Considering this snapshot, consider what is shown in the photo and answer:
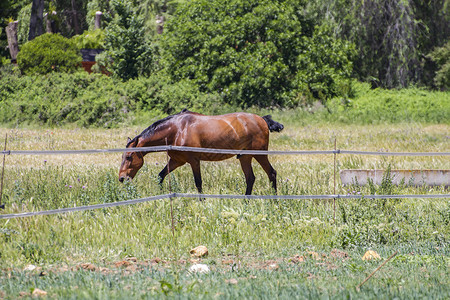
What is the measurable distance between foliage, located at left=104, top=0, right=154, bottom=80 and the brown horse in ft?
65.2

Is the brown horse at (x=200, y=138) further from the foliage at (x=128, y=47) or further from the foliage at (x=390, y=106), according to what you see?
A: the foliage at (x=128, y=47)

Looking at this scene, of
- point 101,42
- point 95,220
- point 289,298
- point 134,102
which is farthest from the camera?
point 101,42

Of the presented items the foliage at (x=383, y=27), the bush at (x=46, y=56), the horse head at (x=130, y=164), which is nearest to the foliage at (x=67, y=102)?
the bush at (x=46, y=56)

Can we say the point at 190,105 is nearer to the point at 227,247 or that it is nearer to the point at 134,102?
the point at 134,102

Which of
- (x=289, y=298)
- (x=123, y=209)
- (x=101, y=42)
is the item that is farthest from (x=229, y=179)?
(x=101, y=42)

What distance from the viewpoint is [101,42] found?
39.3 m

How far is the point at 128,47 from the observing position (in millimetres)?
30734

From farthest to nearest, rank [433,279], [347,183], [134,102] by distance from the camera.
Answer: [134,102] → [347,183] → [433,279]

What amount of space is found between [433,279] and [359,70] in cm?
3060

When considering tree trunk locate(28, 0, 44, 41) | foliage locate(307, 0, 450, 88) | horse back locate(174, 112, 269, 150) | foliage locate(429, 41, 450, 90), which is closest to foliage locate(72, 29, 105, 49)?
tree trunk locate(28, 0, 44, 41)

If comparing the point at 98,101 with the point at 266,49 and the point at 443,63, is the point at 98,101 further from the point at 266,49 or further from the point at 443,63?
the point at 443,63

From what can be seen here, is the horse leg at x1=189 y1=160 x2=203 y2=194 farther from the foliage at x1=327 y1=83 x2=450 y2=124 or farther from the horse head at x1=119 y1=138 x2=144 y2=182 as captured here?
the foliage at x1=327 y1=83 x2=450 y2=124

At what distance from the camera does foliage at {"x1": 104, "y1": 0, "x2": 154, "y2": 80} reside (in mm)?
30703

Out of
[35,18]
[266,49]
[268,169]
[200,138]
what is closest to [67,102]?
[266,49]
